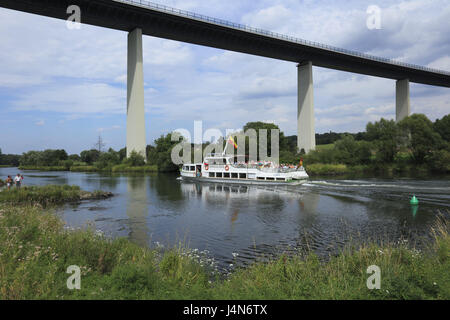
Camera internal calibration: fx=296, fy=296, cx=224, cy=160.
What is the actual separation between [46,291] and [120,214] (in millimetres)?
18146

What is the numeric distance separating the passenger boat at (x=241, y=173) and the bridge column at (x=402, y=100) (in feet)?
260

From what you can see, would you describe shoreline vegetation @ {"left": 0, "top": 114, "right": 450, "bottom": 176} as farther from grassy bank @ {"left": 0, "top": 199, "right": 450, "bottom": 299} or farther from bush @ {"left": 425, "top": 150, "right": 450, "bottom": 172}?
grassy bank @ {"left": 0, "top": 199, "right": 450, "bottom": 299}

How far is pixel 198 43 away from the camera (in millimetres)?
77500

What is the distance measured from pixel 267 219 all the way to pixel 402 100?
104764 mm

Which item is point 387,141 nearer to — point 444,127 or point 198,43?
point 444,127

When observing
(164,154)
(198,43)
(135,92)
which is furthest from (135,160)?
(198,43)

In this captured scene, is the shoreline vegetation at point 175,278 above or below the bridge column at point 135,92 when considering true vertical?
below

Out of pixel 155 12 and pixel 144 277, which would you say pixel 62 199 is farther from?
pixel 155 12

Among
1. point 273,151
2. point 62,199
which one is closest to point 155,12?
point 273,151

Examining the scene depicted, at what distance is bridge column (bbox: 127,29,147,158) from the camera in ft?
231

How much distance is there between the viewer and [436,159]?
216 ft

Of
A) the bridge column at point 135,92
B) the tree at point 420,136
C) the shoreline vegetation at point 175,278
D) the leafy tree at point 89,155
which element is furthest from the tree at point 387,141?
the leafy tree at point 89,155

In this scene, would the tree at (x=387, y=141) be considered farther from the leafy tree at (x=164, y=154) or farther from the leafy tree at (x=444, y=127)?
the leafy tree at (x=164, y=154)

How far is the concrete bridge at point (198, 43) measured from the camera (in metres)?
62.0
